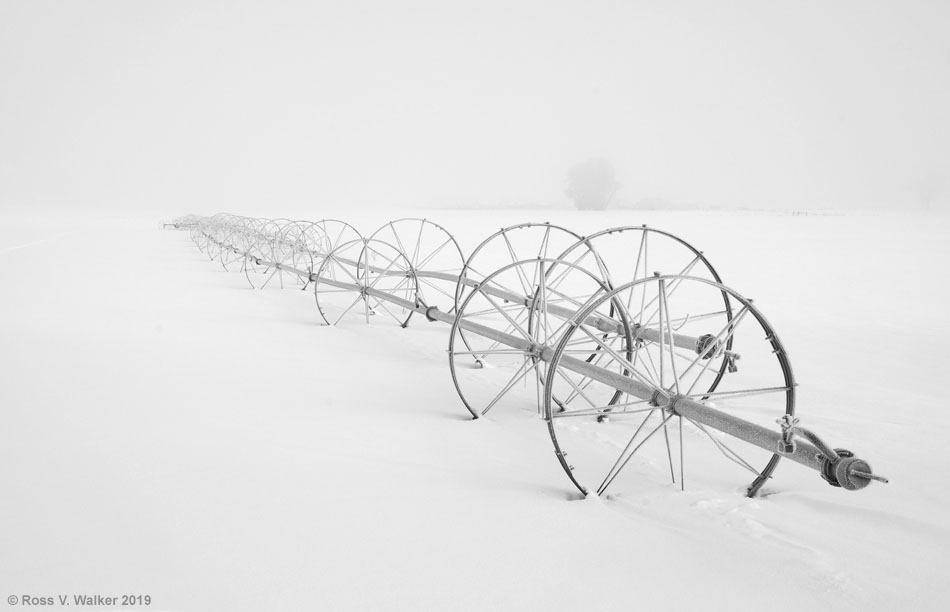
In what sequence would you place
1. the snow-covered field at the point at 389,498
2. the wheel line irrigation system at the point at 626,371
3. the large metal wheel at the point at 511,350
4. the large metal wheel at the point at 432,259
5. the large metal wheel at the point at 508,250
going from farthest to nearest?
1. the large metal wheel at the point at 508,250
2. the large metal wheel at the point at 432,259
3. the large metal wheel at the point at 511,350
4. the wheel line irrigation system at the point at 626,371
5. the snow-covered field at the point at 389,498

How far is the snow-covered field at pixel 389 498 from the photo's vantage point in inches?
98.3

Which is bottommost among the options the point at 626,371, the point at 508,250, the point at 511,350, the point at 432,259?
the point at 626,371

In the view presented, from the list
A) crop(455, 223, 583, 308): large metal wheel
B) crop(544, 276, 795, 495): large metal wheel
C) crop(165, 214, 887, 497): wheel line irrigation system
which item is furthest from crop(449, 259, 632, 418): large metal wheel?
crop(455, 223, 583, 308): large metal wheel

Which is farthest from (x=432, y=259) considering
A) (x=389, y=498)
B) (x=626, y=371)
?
(x=389, y=498)

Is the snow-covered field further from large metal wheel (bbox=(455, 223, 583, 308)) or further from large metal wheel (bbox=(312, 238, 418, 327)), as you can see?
large metal wheel (bbox=(455, 223, 583, 308))

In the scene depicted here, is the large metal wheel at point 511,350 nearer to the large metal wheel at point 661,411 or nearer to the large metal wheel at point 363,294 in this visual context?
the large metal wheel at point 661,411

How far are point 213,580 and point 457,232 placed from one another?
79.4 ft

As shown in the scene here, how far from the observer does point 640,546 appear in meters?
2.83

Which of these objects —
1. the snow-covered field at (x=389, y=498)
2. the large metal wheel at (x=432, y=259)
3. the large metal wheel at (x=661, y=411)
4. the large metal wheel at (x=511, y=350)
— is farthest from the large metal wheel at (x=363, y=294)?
the large metal wheel at (x=661, y=411)

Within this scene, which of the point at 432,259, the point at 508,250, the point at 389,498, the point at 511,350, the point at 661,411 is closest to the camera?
the point at 389,498

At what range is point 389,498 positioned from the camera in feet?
10.7

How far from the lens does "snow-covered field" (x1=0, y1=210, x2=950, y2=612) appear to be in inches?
98.3

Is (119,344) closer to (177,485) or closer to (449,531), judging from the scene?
(177,485)

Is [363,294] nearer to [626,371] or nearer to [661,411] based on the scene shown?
[626,371]
